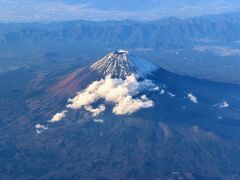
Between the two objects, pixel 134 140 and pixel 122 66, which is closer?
pixel 134 140

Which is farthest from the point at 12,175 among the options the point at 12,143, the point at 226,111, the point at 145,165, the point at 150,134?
the point at 226,111

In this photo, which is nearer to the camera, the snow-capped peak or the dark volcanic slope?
the dark volcanic slope

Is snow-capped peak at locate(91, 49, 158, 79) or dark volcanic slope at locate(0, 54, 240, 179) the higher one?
snow-capped peak at locate(91, 49, 158, 79)

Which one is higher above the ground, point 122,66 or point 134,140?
point 122,66

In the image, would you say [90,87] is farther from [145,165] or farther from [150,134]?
[145,165]
